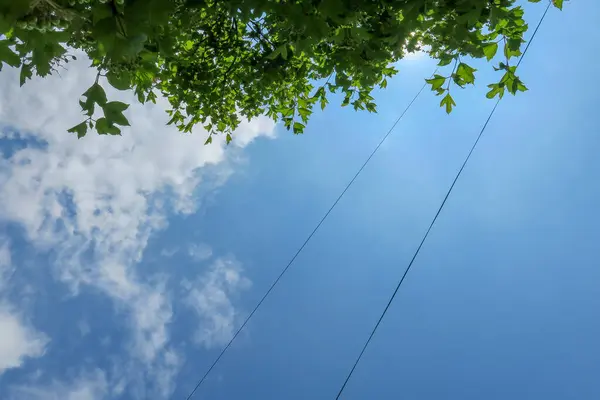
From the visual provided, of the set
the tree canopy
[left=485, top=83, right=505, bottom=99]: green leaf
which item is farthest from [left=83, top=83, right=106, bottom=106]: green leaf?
[left=485, top=83, right=505, bottom=99]: green leaf

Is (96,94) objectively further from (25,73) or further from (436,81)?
(436,81)

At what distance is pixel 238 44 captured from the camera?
15.4 feet

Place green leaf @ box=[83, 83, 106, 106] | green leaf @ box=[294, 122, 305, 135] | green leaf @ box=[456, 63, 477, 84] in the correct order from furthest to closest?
green leaf @ box=[294, 122, 305, 135] → green leaf @ box=[456, 63, 477, 84] → green leaf @ box=[83, 83, 106, 106]

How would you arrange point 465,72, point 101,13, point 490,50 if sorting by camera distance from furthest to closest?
point 465,72, point 490,50, point 101,13

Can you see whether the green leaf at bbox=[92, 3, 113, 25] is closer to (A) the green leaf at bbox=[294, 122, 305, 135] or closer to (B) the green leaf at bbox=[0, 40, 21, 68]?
(B) the green leaf at bbox=[0, 40, 21, 68]

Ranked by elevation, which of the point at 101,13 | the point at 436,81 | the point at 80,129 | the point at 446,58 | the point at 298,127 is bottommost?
the point at 80,129

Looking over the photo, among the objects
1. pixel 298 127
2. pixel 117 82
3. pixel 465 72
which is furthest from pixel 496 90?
pixel 117 82

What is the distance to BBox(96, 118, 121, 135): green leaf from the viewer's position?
1.76 metres

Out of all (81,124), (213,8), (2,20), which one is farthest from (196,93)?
(2,20)

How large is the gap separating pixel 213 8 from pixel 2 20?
1430 millimetres

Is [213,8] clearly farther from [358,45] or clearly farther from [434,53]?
[434,53]

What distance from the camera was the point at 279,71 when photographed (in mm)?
4355

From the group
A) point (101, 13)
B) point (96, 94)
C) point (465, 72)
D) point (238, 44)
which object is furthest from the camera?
point (238, 44)

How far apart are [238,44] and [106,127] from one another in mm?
3276
